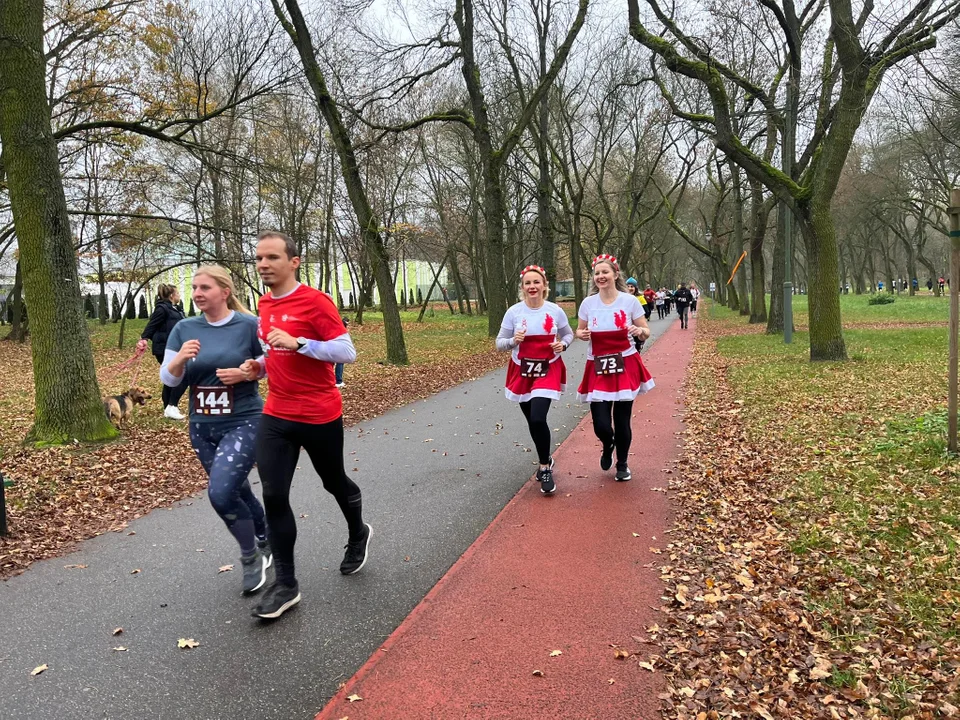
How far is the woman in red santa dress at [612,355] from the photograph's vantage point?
5926 mm

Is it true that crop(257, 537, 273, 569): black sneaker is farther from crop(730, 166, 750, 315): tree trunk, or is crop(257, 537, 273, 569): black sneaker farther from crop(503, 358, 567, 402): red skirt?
crop(730, 166, 750, 315): tree trunk

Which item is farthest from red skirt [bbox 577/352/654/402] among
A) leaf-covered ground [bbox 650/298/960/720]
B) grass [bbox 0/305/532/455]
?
grass [bbox 0/305/532/455]

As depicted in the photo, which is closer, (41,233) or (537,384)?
(537,384)

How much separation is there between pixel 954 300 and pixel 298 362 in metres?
5.54

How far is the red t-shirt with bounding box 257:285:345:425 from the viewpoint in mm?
3611

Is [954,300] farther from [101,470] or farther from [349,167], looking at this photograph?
[349,167]

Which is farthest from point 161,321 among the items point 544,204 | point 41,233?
point 544,204

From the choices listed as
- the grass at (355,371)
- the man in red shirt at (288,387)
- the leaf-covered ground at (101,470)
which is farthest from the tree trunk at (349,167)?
the man in red shirt at (288,387)

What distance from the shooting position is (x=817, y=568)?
399cm

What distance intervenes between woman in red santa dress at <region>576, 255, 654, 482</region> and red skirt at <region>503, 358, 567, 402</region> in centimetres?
33

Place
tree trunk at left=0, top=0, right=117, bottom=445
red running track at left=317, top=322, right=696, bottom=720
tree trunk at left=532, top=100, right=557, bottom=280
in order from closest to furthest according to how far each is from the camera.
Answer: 1. red running track at left=317, top=322, right=696, bottom=720
2. tree trunk at left=0, top=0, right=117, bottom=445
3. tree trunk at left=532, top=100, right=557, bottom=280

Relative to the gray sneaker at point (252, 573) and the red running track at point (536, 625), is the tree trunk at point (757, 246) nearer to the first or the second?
the red running track at point (536, 625)

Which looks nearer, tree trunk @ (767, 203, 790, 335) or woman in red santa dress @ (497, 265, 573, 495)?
woman in red santa dress @ (497, 265, 573, 495)

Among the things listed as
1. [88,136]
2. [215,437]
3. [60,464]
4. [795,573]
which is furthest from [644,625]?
[88,136]
